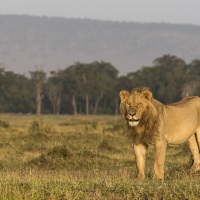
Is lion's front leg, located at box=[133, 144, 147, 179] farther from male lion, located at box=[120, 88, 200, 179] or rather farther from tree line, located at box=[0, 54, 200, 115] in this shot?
tree line, located at box=[0, 54, 200, 115]

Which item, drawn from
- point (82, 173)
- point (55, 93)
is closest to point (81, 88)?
point (55, 93)

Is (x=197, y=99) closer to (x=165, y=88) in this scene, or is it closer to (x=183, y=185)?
(x=183, y=185)

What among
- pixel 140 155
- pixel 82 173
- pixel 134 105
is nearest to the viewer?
pixel 134 105

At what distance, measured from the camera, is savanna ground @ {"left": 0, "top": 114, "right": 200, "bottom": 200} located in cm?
740

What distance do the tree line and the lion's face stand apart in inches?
3108

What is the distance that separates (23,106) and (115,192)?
86.2 m

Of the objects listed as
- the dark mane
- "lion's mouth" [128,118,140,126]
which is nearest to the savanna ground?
the dark mane

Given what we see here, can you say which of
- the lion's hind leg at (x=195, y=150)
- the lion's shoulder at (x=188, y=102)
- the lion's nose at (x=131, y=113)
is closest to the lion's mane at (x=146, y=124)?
the lion's nose at (x=131, y=113)

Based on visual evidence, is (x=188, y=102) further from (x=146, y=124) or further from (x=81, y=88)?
(x=81, y=88)

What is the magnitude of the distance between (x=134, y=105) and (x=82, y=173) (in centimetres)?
263

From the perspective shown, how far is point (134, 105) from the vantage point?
9.37 meters

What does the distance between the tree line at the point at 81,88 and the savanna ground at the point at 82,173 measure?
6563cm

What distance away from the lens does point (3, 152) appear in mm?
15984

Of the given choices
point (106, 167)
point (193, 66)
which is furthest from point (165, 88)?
point (106, 167)
